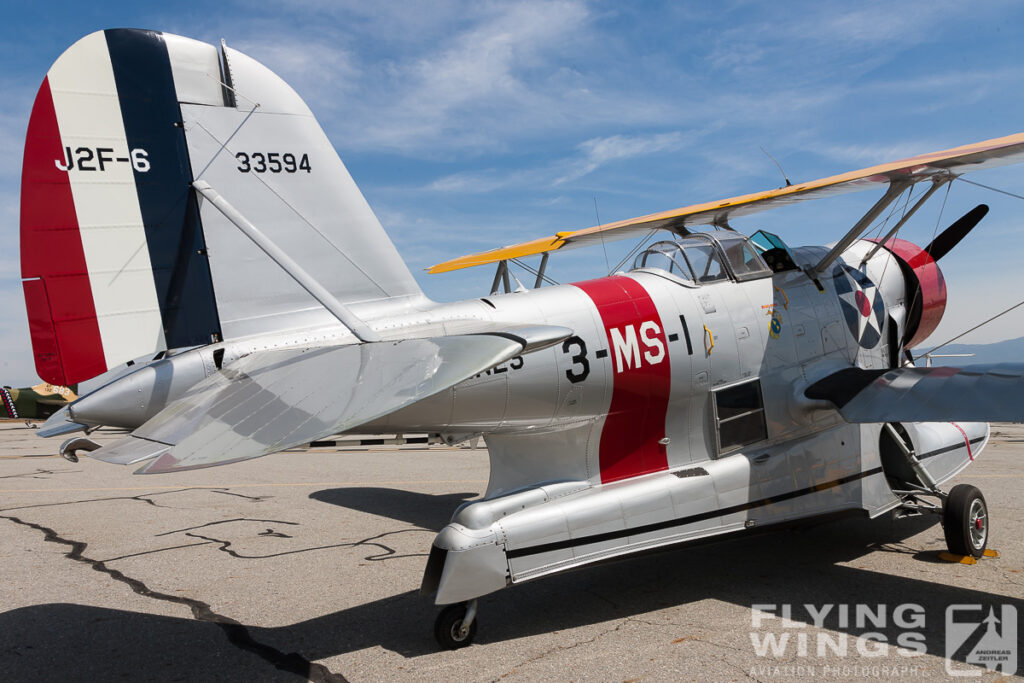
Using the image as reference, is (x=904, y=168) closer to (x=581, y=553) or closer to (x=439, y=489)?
(x=581, y=553)

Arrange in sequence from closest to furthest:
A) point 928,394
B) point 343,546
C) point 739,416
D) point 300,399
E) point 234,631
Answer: point 300,399, point 234,631, point 928,394, point 739,416, point 343,546

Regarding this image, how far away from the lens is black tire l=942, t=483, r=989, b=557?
25.5 feet

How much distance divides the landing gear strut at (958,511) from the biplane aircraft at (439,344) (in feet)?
0.09

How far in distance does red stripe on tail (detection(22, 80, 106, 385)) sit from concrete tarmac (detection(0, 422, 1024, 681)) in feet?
7.30

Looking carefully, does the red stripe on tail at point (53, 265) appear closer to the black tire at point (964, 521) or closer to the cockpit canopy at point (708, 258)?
the cockpit canopy at point (708, 258)

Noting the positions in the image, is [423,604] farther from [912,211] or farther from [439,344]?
[912,211]

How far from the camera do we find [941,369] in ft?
24.5

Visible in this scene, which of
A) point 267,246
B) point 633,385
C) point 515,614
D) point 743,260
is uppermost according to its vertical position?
point 267,246

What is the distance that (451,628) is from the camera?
5562 mm

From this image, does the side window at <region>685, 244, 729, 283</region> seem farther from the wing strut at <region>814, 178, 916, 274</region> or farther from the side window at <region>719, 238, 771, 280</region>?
the wing strut at <region>814, 178, 916, 274</region>

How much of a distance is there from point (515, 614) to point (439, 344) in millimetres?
3032

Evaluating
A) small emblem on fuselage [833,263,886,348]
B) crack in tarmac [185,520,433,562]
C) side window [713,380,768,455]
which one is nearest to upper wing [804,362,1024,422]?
side window [713,380,768,455]

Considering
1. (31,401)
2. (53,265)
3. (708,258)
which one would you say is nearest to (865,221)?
(708,258)

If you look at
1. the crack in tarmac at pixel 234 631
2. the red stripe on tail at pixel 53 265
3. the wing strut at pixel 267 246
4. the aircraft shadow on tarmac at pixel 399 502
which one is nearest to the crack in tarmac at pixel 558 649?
the crack in tarmac at pixel 234 631
